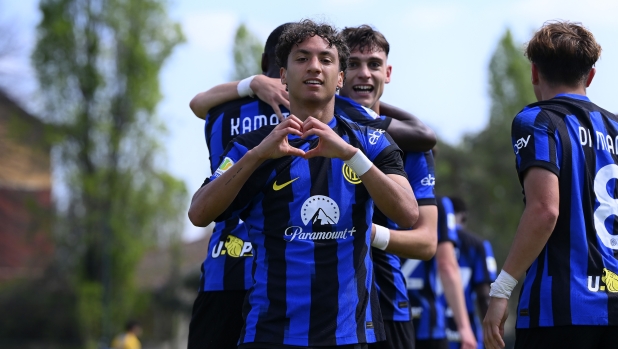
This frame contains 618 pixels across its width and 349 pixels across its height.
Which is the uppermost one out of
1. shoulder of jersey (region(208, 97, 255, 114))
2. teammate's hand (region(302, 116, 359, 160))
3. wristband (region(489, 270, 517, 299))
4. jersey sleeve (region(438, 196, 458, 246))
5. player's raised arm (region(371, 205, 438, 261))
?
shoulder of jersey (region(208, 97, 255, 114))

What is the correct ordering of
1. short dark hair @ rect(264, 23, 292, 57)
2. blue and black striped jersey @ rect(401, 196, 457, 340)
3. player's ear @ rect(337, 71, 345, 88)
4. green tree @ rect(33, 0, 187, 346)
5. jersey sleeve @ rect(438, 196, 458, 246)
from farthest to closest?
green tree @ rect(33, 0, 187, 346), jersey sleeve @ rect(438, 196, 458, 246), blue and black striped jersey @ rect(401, 196, 457, 340), short dark hair @ rect(264, 23, 292, 57), player's ear @ rect(337, 71, 345, 88)

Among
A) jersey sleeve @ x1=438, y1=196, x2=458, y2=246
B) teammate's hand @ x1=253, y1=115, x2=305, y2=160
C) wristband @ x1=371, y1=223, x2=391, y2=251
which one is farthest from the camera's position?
jersey sleeve @ x1=438, y1=196, x2=458, y2=246

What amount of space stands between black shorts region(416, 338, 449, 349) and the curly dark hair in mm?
3559

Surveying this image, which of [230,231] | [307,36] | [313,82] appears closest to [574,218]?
[313,82]

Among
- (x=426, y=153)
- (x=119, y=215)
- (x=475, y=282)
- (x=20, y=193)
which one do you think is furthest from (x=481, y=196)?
(x=426, y=153)

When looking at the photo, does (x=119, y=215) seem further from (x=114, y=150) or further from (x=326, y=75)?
(x=326, y=75)

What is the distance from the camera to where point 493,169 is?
40.1m

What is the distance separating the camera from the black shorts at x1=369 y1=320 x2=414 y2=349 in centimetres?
505

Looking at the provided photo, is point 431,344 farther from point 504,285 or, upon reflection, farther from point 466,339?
point 504,285

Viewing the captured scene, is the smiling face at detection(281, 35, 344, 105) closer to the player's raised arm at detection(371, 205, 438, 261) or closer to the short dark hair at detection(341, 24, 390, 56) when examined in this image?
the player's raised arm at detection(371, 205, 438, 261)

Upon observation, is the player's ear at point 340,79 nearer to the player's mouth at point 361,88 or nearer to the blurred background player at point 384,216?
the blurred background player at point 384,216

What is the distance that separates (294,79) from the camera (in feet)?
13.5

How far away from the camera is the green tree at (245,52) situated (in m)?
43.5

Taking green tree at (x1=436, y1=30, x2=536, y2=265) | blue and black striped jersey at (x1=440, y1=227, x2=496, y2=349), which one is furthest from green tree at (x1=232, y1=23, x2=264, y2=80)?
blue and black striped jersey at (x1=440, y1=227, x2=496, y2=349)
